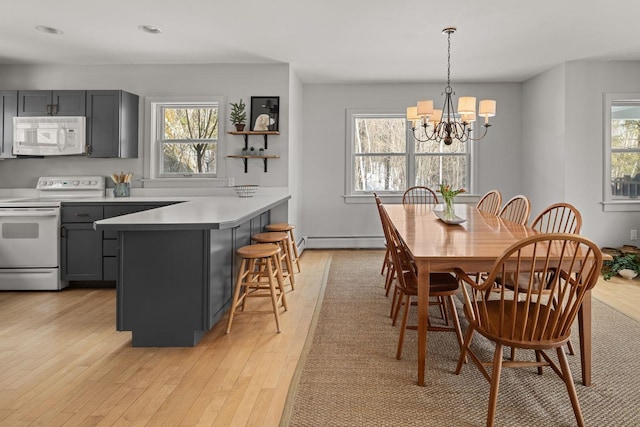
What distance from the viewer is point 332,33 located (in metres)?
4.03

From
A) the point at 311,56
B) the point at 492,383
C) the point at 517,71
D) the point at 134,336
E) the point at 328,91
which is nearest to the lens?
the point at 492,383

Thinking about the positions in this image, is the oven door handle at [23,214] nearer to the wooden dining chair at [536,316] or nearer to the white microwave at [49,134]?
the white microwave at [49,134]

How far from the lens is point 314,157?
244 inches

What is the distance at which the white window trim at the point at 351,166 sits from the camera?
611 cm

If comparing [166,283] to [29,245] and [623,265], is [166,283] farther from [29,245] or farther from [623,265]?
[623,265]

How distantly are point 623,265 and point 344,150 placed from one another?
3.67 m

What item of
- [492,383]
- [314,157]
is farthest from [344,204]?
[492,383]

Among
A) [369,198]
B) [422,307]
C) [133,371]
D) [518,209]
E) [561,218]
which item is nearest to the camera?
[422,307]

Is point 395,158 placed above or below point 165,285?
above

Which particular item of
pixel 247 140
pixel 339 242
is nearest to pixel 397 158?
pixel 339 242

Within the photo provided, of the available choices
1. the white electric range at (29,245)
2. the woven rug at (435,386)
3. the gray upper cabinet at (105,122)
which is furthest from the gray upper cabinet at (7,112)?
the woven rug at (435,386)

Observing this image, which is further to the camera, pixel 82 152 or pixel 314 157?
pixel 314 157

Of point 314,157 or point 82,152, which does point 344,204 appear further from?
point 82,152

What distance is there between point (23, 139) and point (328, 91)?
3812mm
